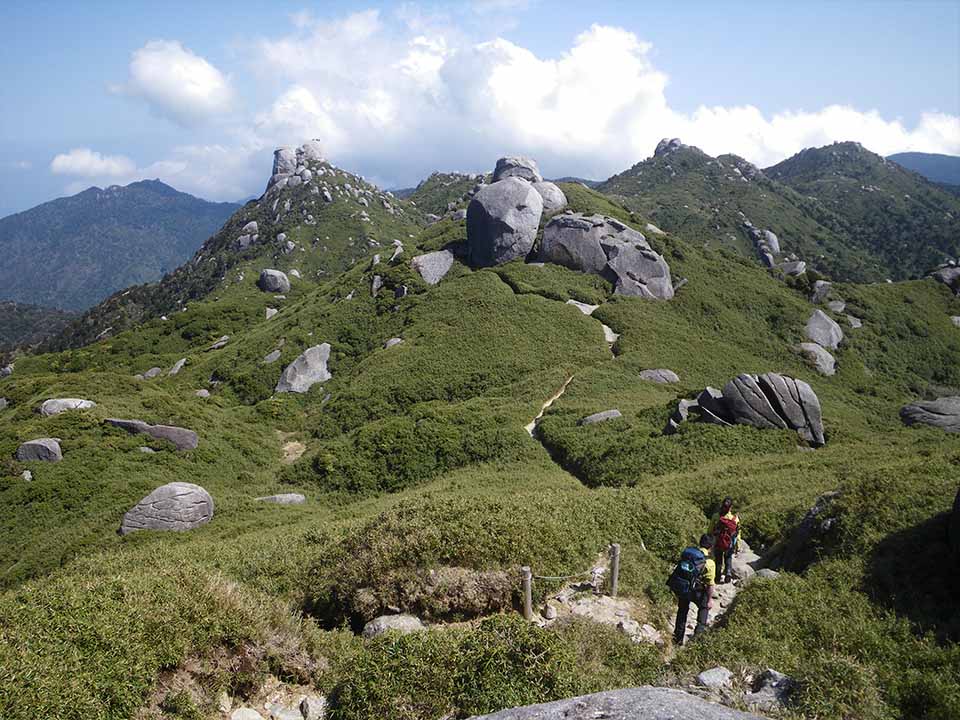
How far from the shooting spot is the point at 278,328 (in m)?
66.0

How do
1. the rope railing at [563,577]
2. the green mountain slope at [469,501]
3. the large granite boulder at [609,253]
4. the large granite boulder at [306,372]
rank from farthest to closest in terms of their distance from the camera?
the large granite boulder at [609,253] < the large granite boulder at [306,372] < the rope railing at [563,577] < the green mountain slope at [469,501]

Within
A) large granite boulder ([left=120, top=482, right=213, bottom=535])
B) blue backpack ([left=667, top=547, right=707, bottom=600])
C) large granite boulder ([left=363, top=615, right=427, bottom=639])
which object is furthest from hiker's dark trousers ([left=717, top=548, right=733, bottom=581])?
large granite boulder ([left=120, top=482, right=213, bottom=535])

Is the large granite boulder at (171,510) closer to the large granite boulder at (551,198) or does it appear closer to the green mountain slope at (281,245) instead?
the large granite boulder at (551,198)

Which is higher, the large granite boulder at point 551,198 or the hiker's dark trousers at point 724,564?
the large granite boulder at point 551,198

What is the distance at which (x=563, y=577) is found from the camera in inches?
570

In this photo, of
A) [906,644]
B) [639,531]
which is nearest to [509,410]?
[639,531]

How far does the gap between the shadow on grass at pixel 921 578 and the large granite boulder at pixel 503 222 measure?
2151 inches

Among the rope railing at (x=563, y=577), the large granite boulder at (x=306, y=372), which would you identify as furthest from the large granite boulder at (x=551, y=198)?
the rope railing at (x=563, y=577)

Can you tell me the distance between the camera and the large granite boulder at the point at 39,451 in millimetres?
30938

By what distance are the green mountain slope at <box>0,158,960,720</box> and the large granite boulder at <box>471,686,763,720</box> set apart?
1.73 metres

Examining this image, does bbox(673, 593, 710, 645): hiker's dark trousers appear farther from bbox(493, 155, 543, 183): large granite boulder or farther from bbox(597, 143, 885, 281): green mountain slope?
bbox(597, 143, 885, 281): green mountain slope

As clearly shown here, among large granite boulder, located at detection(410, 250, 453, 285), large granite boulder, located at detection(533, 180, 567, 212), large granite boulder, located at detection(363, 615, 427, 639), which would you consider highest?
large granite boulder, located at detection(533, 180, 567, 212)

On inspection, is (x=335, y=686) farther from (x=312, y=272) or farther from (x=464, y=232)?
(x=312, y=272)

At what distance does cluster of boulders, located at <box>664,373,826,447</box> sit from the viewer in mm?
33781
